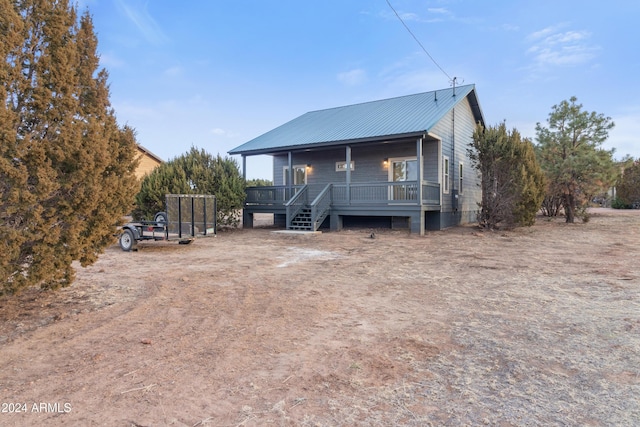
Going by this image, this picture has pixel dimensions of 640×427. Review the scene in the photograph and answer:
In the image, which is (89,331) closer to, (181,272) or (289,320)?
(289,320)

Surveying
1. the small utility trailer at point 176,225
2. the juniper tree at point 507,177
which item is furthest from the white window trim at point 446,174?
the small utility trailer at point 176,225

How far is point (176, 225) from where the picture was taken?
11.0 meters

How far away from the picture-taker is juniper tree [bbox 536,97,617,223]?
18266mm

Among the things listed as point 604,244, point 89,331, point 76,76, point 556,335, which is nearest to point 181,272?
point 89,331

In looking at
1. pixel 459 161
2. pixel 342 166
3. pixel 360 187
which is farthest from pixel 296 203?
pixel 459 161

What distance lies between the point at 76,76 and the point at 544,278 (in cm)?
811

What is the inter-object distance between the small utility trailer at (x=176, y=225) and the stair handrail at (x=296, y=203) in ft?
15.1

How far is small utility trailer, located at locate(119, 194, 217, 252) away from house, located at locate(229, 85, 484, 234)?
4.82 meters

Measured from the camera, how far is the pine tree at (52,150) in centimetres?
373

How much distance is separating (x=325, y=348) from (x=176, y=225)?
8652mm

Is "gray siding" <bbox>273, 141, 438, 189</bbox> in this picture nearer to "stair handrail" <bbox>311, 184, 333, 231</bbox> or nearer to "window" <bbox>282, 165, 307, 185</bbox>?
"window" <bbox>282, 165, 307, 185</bbox>

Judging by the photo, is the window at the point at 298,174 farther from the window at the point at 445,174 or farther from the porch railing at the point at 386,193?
the window at the point at 445,174

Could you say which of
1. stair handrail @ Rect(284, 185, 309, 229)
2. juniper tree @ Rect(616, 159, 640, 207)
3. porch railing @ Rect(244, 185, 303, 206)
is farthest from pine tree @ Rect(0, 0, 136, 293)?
juniper tree @ Rect(616, 159, 640, 207)

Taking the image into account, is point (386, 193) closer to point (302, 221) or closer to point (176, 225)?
point (302, 221)
